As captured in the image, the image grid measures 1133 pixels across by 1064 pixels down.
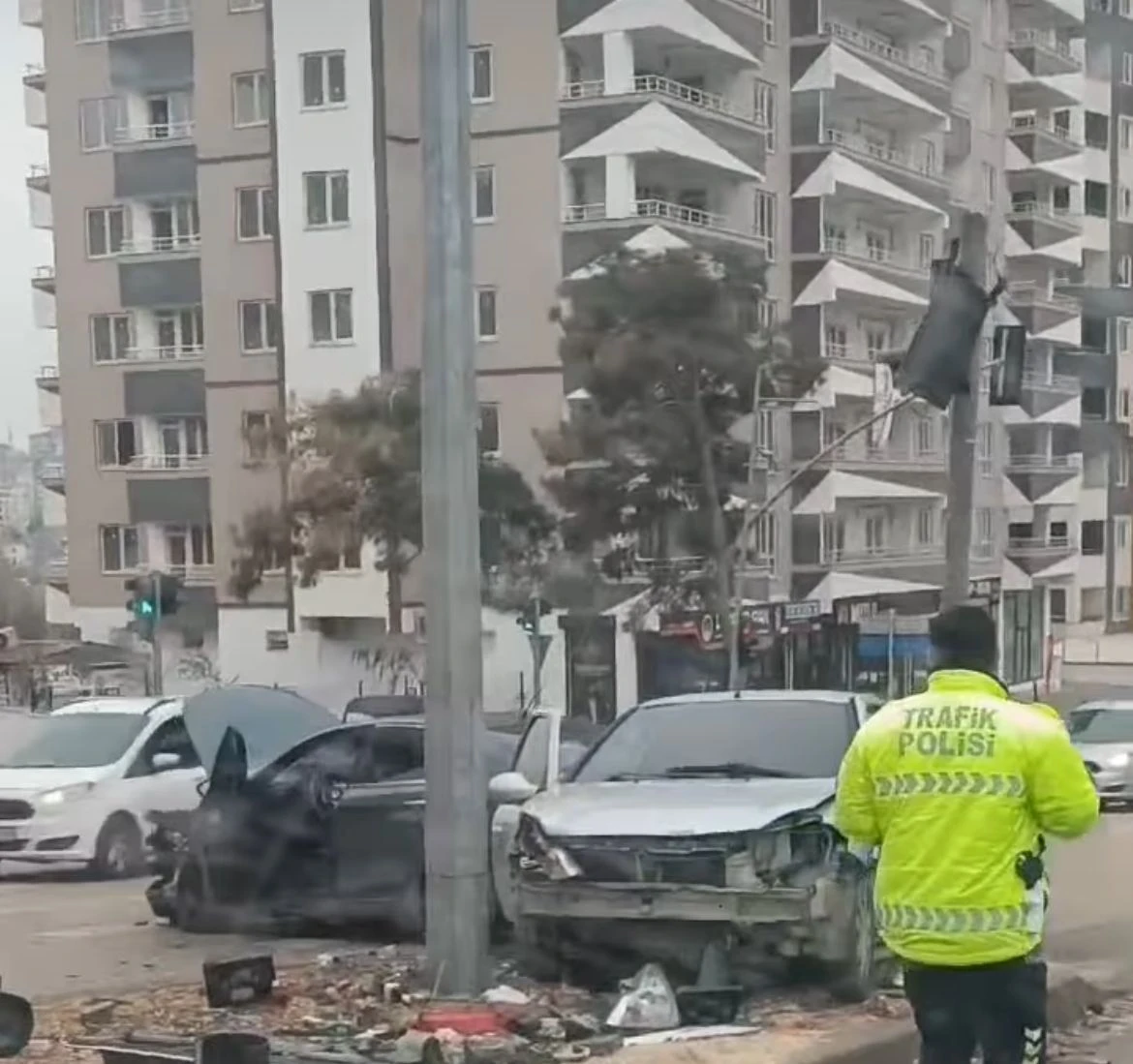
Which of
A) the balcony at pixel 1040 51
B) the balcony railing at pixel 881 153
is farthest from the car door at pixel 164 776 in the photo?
the balcony at pixel 1040 51

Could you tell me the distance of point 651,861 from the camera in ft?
22.4

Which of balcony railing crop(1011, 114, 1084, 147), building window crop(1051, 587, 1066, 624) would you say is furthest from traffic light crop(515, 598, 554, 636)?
balcony railing crop(1011, 114, 1084, 147)

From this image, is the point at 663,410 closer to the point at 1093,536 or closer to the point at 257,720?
the point at 257,720

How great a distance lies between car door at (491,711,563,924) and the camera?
24.2 ft

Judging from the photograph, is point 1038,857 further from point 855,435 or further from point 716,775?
point 855,435

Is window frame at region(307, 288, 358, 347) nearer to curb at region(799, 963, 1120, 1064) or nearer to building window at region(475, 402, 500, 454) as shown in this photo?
building window at region(475, 402, 500, 454)

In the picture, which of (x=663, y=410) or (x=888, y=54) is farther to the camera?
(x=888, y=54)

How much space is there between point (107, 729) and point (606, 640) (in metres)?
2.70

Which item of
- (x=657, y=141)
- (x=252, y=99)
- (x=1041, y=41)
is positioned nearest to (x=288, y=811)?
(x=252, y=99)

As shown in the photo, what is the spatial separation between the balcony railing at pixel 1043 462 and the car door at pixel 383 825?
5220 millimetres

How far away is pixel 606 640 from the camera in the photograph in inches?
418

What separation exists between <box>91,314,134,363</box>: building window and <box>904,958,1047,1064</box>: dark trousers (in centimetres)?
574

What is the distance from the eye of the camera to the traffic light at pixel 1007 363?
32.6ft

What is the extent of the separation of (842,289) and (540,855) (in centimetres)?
512
